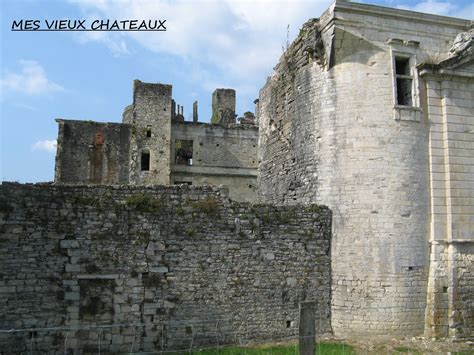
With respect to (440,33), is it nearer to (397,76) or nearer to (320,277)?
(397,76)

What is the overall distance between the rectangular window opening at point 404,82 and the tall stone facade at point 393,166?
0.09ft

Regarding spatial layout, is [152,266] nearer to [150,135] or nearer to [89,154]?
[89,154]

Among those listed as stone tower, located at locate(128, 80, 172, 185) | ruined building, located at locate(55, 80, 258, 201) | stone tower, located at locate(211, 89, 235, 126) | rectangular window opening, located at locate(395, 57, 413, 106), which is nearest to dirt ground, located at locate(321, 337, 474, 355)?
rectangular window opening, located at locate(395, 57, 413, 106)

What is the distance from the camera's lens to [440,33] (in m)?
12.7

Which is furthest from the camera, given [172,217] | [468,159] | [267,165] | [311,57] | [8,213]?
[267,165]

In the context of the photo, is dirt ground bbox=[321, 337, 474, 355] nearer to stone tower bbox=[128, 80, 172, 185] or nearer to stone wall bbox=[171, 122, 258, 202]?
stone wall bbox=[171, 122, 258, 202]

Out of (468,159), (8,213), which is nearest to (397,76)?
(468,159)

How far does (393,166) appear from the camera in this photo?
1170 cm

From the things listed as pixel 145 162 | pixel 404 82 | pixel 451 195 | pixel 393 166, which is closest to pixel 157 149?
pixel 145 162

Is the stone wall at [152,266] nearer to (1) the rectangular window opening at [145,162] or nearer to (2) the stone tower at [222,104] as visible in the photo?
(1) the rectangular window opening at [145,162]

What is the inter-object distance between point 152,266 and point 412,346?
6.05m

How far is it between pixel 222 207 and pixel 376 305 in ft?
14.0

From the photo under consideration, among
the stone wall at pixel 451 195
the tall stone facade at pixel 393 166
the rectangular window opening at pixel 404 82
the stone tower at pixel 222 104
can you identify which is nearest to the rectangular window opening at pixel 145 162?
the stone tower at pixel 222 104

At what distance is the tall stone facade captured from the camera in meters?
11.5
